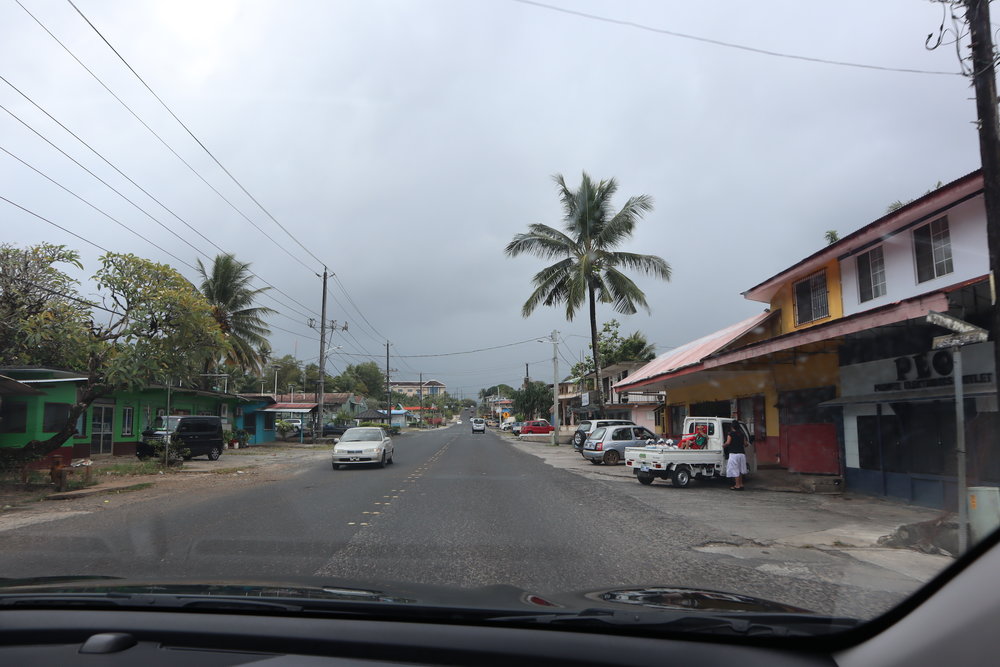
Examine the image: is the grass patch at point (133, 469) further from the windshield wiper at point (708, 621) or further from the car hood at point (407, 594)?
the windshield wiper at point (708, 621)

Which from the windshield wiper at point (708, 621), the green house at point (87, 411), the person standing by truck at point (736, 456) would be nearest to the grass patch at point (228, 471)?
the green house at point (87, 411)

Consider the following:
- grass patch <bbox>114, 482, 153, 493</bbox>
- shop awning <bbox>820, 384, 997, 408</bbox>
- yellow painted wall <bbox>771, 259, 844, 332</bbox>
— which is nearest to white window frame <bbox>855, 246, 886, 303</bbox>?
yellow painted wall <bbox>771, 259, 844, 332</bbox>

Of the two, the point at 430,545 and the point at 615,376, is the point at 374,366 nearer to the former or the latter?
the point at 615,376

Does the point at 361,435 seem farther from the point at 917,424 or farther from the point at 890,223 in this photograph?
the point at 890,223

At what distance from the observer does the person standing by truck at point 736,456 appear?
1627 centimetres

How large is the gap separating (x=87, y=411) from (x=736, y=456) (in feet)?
77.9

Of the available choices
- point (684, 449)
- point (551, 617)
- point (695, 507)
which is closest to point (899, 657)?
point (551, 617)

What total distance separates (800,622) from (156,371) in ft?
57.9

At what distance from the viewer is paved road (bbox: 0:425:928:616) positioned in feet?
22.0

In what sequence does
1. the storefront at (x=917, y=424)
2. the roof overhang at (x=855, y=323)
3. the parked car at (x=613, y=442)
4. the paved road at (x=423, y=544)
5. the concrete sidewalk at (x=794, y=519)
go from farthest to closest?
the parked car at (x=613, y=442)
the storefront at (x=917, y=424)
the roof overhang at (x=855, y=323)
the concrete sidewalk at (x=794, y=519)
the paved road at (x=423, y=544)

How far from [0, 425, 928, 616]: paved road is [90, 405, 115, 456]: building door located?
16139 mm

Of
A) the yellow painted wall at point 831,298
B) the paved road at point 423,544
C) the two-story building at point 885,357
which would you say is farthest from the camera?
the yellow painted wall at point 831,298

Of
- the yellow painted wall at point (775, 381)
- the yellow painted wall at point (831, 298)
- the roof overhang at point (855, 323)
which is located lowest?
the yellow painted wall at point (775, 381)

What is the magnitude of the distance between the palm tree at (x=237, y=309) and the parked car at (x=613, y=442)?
19723 millimetres
